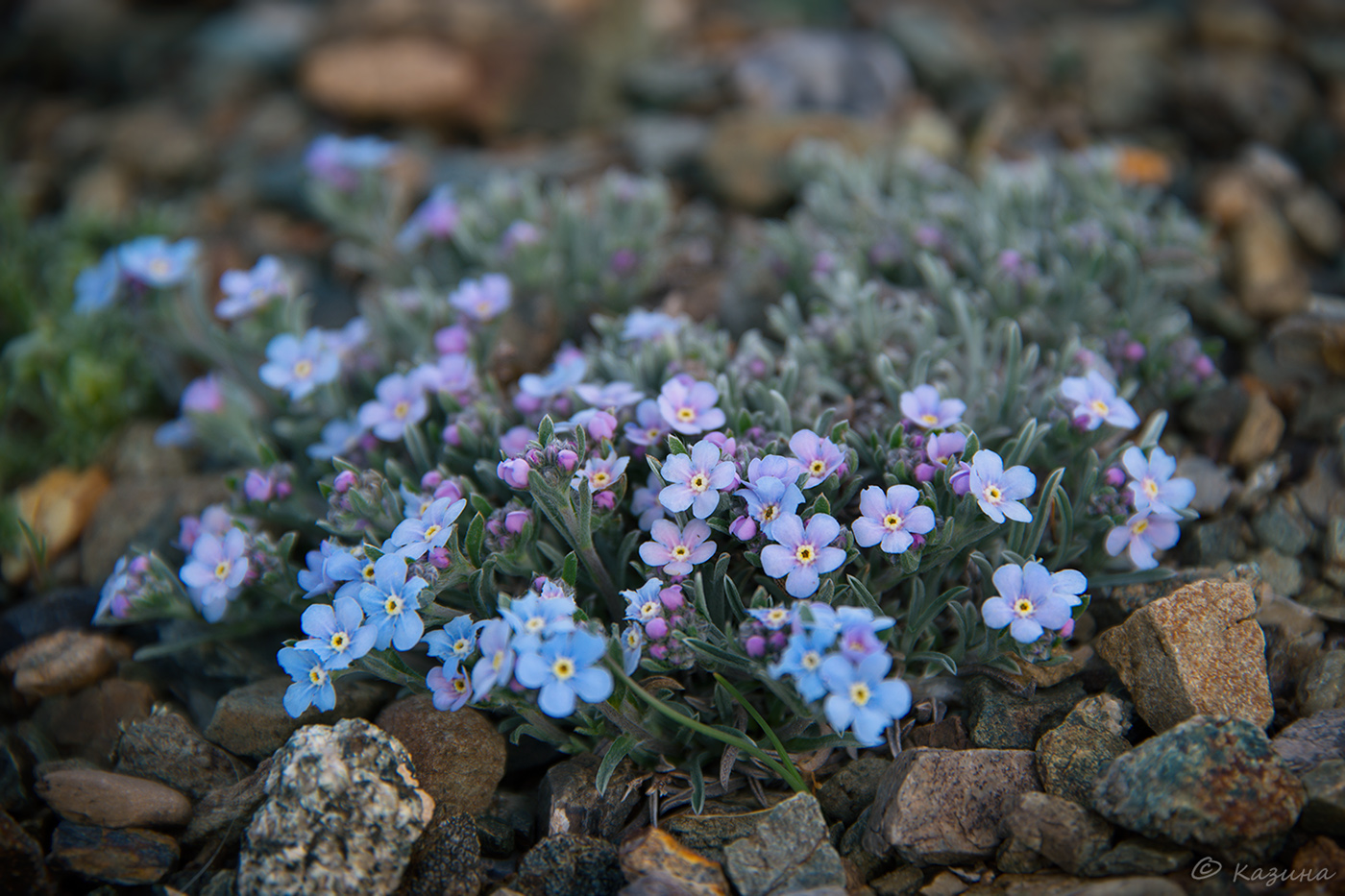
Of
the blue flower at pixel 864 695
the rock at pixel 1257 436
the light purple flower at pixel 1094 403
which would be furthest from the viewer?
the rock at pixel 1257 436

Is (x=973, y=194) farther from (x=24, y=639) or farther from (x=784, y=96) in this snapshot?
(x=24, y=639)

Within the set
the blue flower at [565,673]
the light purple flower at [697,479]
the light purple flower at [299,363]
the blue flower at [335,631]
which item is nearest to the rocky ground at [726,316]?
the blue flower at [335,631]

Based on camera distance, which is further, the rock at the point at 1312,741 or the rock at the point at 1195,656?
the rock at the point at 1195,656

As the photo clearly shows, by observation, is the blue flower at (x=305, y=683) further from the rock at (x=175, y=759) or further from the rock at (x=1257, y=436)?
the rock at (x=1257, y=436)

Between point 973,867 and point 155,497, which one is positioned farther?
point 155,497

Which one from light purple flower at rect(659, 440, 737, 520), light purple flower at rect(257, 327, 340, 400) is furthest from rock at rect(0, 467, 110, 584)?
light purple flower at rect(659, 440, 737, 520)

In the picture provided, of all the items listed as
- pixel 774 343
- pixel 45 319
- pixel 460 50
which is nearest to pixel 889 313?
pixel 774 343

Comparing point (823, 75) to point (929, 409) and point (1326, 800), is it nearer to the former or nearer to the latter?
point (929, 409)

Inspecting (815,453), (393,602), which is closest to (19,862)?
(393,602)
